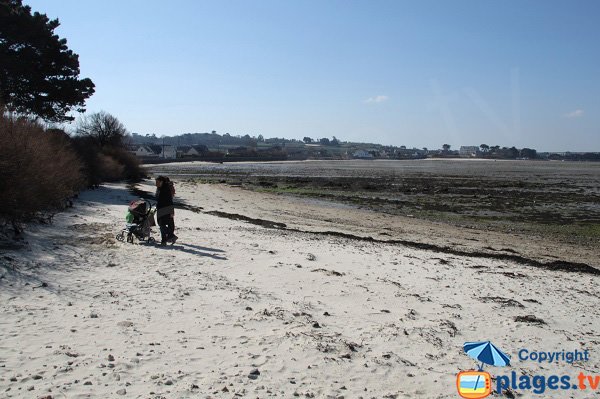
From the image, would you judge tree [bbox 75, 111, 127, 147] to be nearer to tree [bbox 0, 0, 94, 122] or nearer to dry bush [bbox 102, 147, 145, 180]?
dry bush [bbox 102, 147, 145, 180]

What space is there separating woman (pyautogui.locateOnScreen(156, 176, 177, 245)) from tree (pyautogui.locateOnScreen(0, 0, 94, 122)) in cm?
1477

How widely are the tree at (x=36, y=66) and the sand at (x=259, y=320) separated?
55.8ft

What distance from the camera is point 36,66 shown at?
25.6 m

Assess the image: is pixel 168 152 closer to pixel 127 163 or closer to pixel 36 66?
pixel 127 163

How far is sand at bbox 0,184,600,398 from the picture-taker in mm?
4836

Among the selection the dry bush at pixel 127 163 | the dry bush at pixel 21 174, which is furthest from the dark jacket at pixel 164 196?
the dry bush at pixel 127 163

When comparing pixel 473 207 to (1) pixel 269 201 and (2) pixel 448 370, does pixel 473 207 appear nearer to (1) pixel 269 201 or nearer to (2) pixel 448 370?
(1) pixel 269 201

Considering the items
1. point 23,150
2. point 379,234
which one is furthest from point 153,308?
point 379,234

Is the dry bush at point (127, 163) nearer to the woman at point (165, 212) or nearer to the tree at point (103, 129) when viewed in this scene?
the tree at point (103, 129)

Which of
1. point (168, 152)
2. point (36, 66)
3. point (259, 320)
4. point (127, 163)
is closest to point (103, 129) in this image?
point (127, 163)

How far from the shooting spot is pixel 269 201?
31188 millimetres

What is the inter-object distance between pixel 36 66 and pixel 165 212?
773 inches

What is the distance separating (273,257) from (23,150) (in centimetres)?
607

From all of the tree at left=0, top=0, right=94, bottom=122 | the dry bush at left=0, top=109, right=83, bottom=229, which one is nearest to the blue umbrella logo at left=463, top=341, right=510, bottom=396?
the dry bush at left=0, top=109, right=83, bottom=229
